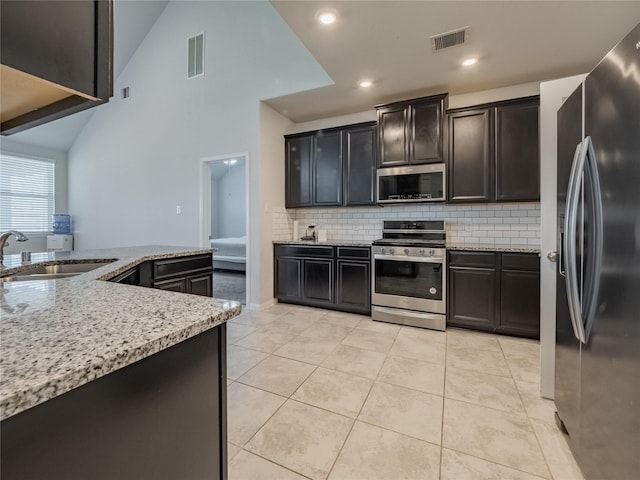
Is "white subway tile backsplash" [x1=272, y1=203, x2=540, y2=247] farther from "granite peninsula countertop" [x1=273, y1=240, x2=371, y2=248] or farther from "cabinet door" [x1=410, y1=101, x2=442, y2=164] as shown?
"cabinet door" [x1=410, y1=101, x2=442, y2=164]

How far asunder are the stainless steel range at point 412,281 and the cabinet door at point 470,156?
0.53 meters

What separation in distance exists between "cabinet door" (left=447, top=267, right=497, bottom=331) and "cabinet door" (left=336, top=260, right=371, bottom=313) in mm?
928

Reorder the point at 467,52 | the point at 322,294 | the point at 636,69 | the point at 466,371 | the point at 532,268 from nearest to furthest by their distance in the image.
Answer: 1. the point at 636,69
2. the point at 466,371
3. the point at 467,52
4. the point at 532,268
5. the point at 322,294

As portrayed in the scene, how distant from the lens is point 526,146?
2.98m

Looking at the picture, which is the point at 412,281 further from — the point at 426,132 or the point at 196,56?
the point at 196,56

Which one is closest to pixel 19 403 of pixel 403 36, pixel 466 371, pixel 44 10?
pixel 44 10

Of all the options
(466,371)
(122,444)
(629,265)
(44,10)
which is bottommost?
(466,371)

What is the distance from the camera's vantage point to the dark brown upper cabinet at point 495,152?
297cm

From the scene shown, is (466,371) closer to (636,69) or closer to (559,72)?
(636,69)

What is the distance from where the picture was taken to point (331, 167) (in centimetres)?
393

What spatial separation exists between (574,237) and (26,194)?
822cm

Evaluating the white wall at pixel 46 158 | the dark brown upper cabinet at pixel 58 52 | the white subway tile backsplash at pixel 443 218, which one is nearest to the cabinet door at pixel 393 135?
the white subway tile backsplash at pixel 443 218

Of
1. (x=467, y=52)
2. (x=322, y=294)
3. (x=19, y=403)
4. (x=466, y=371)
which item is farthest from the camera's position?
(x=322, y=294)

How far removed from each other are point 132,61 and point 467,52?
5493mm
